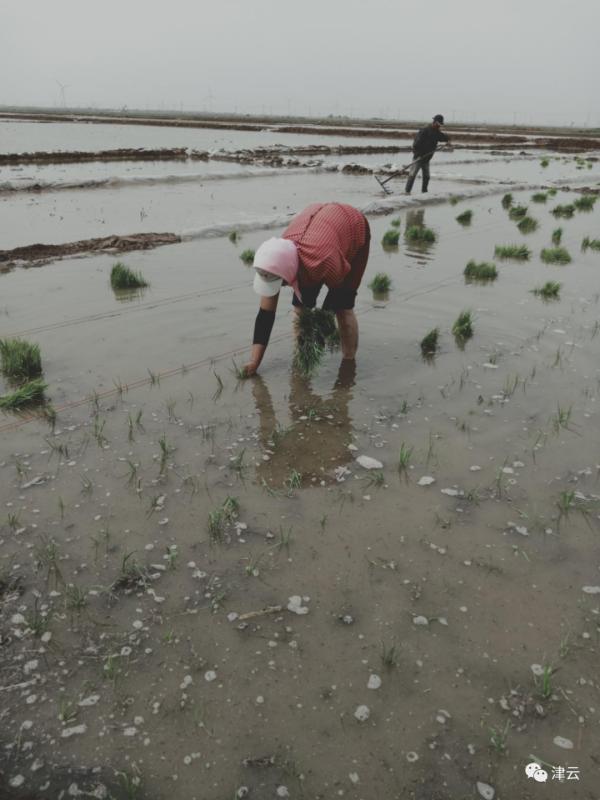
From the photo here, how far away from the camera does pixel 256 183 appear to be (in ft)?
67.6

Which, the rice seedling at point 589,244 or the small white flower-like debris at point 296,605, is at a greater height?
the rice seedling at point 589,244

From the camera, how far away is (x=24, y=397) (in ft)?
13.9

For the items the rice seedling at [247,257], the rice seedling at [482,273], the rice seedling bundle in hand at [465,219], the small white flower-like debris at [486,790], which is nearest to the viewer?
the small white flower-like debris at [486,790]

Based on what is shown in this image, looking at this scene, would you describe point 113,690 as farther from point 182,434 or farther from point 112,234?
point 112,234

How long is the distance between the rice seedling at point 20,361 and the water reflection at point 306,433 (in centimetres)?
196

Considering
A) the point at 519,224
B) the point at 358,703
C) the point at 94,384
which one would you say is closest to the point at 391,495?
the point at 358,703

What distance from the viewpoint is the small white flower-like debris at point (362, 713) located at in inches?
82.0

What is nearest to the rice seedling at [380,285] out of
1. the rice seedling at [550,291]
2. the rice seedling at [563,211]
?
the rice seedling at [550,291]

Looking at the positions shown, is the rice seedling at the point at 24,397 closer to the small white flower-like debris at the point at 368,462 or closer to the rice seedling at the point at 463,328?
the small white flower-like debris at the point at 368,462

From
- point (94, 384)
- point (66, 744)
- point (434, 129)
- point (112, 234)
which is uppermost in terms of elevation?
point (434, 129)

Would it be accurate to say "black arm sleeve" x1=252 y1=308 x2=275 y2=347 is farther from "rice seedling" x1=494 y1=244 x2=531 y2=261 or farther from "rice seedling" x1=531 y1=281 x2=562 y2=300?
"rice seedling" x1=494 y1=244 x2=531 y2=261

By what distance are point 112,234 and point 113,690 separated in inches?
408

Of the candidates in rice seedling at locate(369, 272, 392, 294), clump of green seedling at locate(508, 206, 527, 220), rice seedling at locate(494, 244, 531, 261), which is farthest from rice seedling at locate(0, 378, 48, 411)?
clump of green seedling at locate(508, 206, 527, 220)

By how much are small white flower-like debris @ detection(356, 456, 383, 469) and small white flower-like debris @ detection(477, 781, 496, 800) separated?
1979 millimetres
